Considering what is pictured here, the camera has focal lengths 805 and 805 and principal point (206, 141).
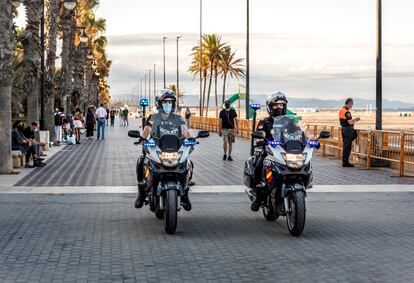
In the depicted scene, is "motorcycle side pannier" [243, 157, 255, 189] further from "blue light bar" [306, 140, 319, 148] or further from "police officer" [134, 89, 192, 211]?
"blue light bar" [306, 140, 319, 148]

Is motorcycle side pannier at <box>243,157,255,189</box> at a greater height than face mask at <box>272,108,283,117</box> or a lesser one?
lesser

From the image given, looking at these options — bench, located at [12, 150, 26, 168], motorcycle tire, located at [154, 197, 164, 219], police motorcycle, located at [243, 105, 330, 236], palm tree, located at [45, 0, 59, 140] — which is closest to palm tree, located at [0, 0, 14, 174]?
bench, located at [12, 150, 26, 168]

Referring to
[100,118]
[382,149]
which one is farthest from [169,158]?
[100,118]

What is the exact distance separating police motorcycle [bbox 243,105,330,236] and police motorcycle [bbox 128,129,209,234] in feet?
3.24

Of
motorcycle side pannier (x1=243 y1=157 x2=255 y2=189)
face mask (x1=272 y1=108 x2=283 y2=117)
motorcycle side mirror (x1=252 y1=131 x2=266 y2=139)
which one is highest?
face mask (x1=272 y1=108 x2=283 y2=117)

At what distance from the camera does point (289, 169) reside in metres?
9.98

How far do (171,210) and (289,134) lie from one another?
1786 millimetres

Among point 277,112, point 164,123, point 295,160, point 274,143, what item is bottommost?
point 295,160

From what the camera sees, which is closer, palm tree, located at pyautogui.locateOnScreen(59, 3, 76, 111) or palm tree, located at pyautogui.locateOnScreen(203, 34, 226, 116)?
palm tree, located at pyautogui.locateOnScreen(59, 3, 76, 111)

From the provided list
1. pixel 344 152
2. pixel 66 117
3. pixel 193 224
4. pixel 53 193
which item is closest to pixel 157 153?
pixel 193 224

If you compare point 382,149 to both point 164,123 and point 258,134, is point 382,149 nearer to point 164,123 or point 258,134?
point 258,134

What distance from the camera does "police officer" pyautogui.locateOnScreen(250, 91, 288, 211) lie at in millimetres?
10766

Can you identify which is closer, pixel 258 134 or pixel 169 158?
pixel 169 158

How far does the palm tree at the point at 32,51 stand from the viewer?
85.9 feet
